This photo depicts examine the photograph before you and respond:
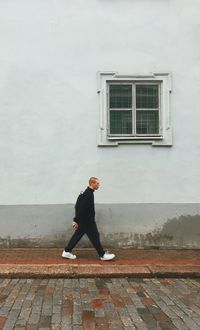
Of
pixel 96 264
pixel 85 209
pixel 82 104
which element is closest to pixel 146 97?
pixel 82 104

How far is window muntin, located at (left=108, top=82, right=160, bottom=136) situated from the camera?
33.8ft

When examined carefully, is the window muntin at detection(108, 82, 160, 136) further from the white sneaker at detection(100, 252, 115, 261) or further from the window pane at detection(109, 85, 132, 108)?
the white sneaker at detection(100, 252, 115, 261)

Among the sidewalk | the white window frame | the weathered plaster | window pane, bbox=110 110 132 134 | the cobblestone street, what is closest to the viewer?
the cobblestone street

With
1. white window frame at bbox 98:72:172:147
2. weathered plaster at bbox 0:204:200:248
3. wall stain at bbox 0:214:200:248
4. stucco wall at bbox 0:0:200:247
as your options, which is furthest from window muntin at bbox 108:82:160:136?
wall stain at bbox 0:214:200:248

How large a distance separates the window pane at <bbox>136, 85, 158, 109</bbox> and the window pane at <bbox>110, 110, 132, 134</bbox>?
0.31 m

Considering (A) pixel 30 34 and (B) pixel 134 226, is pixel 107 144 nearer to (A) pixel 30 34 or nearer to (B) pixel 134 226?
(B) pixel 134 226

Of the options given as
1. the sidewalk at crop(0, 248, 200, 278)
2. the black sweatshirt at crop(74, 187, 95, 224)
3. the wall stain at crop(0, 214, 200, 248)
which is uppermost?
the black sweatshirt at crop(74, 187, 95, 224)

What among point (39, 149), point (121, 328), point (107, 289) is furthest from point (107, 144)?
point (121, 328)

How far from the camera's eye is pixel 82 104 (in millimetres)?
10078

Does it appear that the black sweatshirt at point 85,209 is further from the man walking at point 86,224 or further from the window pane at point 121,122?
the window pane at point 121,122

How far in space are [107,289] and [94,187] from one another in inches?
89.3

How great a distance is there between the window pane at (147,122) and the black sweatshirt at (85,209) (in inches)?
81.3

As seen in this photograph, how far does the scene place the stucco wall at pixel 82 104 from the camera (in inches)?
394

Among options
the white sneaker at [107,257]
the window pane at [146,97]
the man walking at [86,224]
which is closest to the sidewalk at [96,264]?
the white sneaker at [107,257]
